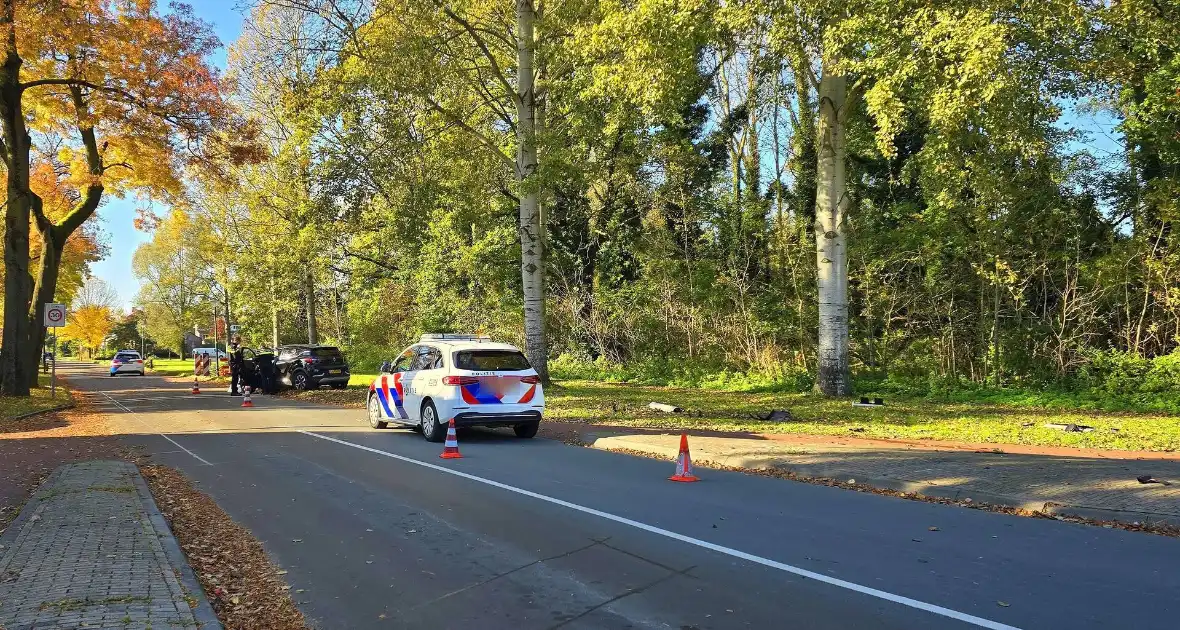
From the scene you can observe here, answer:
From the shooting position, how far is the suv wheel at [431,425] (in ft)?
42.1

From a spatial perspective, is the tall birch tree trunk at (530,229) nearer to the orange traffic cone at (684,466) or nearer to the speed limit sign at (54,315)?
the orange traffic cone at (684,466)

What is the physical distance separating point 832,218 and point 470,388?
972cm

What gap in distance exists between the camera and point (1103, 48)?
13977 mm

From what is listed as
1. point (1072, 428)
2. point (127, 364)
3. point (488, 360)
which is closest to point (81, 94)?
point (488, 360)

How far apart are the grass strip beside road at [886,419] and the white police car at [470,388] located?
101 inches

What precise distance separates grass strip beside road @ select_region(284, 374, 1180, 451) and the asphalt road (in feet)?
14.9

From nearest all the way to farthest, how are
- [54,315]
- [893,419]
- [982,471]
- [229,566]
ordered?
1. [229,566]
2. [982,471]
3. [893,419]
4. [54,315]

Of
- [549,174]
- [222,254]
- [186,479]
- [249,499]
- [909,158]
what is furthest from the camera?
[222,254]

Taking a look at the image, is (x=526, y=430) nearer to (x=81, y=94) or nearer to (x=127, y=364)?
(x=81, y=94)

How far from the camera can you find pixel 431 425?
42.6 feet

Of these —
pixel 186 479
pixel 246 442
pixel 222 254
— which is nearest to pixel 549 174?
pixel 246 442

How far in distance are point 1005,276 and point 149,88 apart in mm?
23212

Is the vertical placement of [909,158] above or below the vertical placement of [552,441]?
above

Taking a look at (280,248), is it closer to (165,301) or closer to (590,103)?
(590,103)
